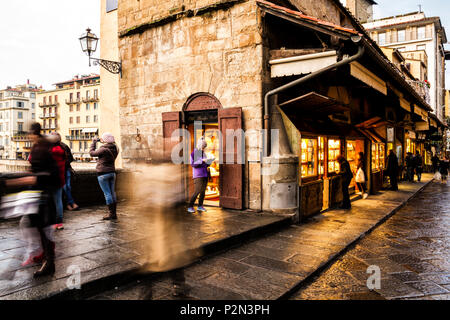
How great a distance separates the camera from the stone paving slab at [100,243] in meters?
3.39

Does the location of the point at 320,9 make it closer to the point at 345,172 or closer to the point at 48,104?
the point at 345,172

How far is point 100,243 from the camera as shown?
482 cm

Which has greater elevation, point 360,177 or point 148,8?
point 148,8

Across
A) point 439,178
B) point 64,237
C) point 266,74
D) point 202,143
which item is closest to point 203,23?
point 266,74

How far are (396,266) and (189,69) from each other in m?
6.49

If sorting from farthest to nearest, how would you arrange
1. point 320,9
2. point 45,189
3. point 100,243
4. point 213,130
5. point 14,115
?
point 14,115, point 320,9, point 213,130, point 100,243, point 45,189

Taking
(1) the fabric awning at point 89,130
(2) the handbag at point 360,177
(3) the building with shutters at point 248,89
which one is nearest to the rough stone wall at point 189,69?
(3) the building with shutters at point 248,89

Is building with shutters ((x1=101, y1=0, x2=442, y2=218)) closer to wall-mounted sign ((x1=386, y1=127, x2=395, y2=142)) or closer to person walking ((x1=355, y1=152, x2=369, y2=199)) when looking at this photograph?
person walking ((x1=355, y1=152, x2=369, y2=199))

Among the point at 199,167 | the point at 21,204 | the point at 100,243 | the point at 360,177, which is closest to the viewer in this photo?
the point at 21,204

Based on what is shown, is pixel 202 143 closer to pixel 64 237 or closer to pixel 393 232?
pixel 64 237

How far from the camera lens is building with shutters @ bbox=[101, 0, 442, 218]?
7086mm

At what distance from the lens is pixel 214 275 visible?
4.12 m

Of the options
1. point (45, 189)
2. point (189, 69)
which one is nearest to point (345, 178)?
point (189, 69)

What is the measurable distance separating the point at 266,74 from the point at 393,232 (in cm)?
452
